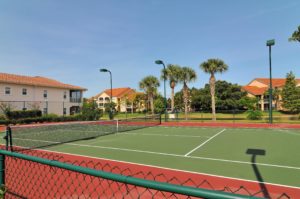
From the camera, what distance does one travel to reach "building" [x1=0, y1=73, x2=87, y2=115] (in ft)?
109

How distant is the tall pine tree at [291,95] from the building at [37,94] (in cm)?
4466

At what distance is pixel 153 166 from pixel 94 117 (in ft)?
89.0

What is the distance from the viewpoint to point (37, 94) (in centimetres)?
3862

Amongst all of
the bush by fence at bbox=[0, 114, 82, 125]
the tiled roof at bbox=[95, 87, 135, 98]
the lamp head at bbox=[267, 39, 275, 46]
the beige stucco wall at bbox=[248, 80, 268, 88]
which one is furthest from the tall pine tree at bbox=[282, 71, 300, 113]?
the tiled roof at bbox=[95, 87, 135, 98]

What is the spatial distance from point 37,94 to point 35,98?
82cm

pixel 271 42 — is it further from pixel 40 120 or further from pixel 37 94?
pixel 37 94

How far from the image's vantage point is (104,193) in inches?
202

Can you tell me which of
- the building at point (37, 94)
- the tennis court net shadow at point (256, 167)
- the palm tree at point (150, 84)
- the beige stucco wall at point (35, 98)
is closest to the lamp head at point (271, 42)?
the tennis court net shadow at point (256, 167)

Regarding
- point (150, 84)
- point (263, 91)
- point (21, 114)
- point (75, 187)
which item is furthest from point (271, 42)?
point (263, 91)

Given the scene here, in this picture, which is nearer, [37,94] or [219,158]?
[219,158]

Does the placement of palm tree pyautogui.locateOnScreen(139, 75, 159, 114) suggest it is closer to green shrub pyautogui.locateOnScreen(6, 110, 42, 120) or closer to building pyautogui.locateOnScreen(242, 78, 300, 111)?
green shrub pyautogui.locateOnScreen(6, 110, 42, 120)

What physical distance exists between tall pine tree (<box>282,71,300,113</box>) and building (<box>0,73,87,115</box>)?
147ft

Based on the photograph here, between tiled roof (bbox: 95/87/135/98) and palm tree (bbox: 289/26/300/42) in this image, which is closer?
palm tree (bbox: 289/26/300/42)

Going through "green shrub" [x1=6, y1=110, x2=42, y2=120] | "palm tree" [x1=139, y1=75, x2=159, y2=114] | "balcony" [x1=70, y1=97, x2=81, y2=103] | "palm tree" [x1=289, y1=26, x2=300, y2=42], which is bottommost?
"green shrub" [x1=6, y1=110, x2=42, y2=120]
